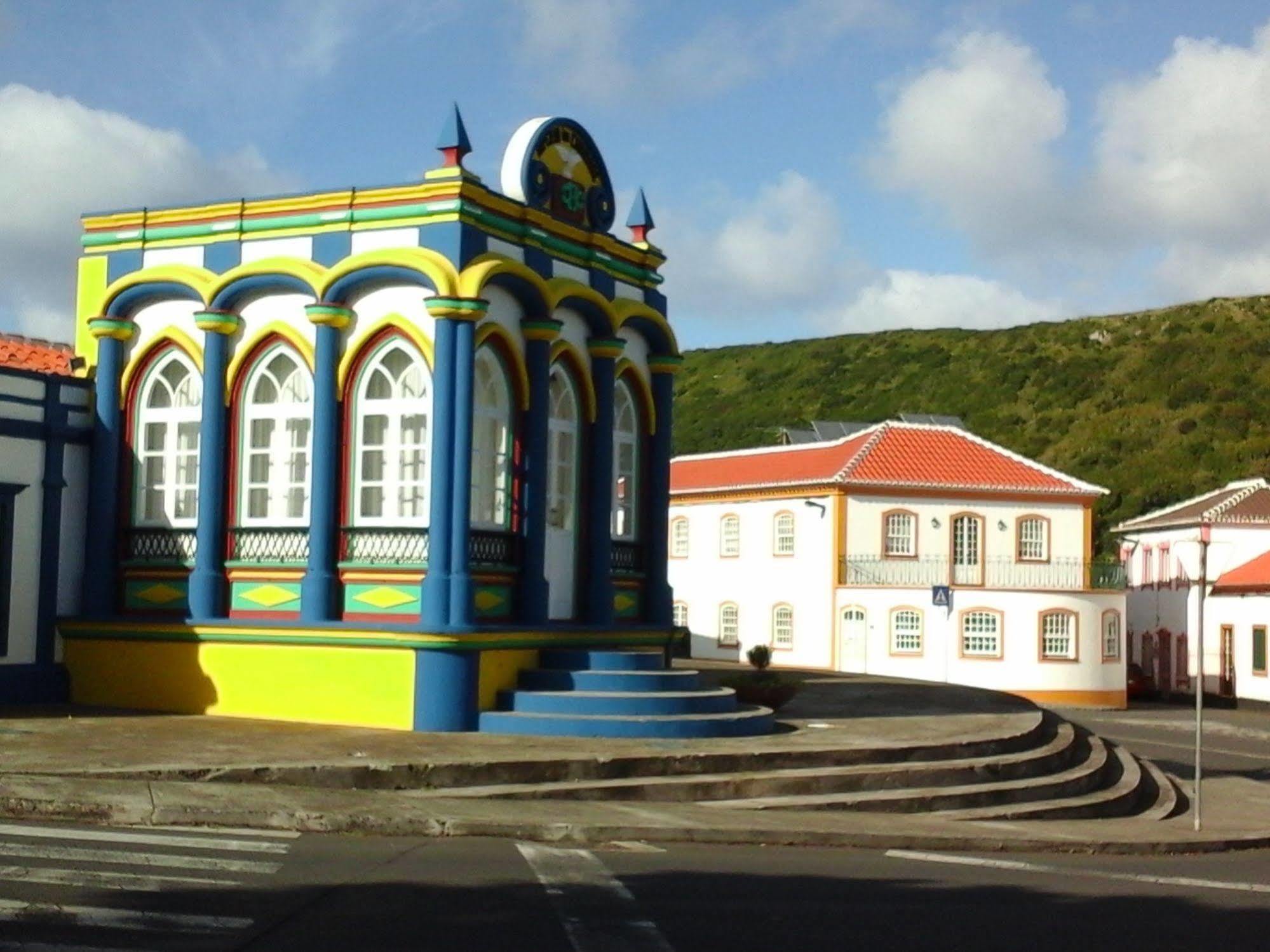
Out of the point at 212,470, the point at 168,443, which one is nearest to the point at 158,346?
the point at 168,443

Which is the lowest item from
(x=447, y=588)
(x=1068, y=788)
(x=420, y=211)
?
(x=1068, y=788)

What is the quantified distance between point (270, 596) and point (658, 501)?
5017mm

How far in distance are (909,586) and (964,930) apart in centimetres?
3383

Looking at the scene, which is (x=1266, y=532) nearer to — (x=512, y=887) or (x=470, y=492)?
(x=470, y=492)

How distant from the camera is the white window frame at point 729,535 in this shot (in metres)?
47.7

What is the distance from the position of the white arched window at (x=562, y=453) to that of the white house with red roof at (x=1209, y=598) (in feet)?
70.5

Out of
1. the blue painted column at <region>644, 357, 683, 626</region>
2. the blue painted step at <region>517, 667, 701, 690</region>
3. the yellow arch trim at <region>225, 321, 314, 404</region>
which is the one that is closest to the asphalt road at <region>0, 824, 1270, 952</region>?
the blue painted step at <region>517, 667, 701, 690</region>

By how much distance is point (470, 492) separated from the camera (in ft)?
58.2

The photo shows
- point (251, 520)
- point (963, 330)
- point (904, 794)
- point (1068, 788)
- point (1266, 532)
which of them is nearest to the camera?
point (904, 794)

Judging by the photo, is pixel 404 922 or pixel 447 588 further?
pixel 447 588

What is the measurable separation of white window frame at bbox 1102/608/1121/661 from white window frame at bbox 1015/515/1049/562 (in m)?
3.53

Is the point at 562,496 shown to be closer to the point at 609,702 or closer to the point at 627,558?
the point at 627,558

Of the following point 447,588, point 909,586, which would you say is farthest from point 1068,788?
point 909,586

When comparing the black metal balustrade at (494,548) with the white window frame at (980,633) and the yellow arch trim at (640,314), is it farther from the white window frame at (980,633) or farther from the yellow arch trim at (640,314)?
the white window frame at (980,633)
